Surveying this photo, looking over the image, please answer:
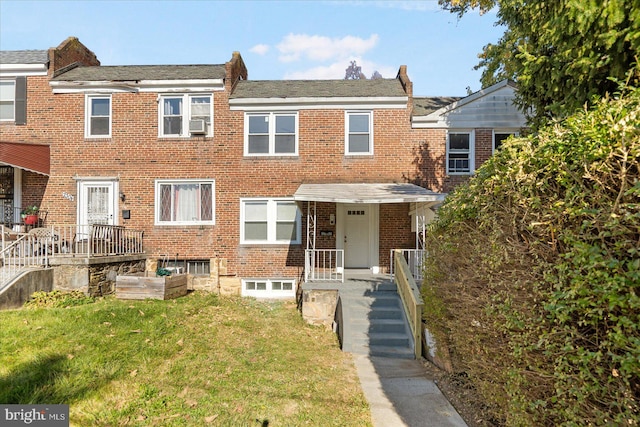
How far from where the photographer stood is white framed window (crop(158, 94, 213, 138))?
12.1m

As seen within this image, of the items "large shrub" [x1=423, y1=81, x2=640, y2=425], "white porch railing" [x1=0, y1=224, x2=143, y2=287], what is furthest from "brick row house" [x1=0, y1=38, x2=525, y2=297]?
"large shrub" [x1=423, y1=81, x2=640, y2=425]

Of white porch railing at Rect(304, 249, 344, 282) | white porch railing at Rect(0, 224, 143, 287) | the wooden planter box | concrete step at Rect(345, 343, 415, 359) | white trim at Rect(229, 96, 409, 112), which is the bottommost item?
concrete step at Rect(345, 343, 415, 359)

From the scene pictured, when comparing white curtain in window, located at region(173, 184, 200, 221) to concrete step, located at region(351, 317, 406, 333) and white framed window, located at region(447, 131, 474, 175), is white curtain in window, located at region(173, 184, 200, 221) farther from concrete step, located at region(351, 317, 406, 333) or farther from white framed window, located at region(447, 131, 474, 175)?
white framed window, located at region(447, 131, 474, 175)

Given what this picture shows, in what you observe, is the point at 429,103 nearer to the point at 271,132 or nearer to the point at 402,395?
the point at 271,132

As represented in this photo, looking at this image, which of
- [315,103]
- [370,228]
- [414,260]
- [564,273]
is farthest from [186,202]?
[564,273]

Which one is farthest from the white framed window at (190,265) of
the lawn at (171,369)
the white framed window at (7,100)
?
the white framed window at (7,100)

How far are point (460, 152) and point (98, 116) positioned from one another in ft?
41.6

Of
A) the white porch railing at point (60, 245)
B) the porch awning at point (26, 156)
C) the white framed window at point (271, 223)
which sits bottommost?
the white porch railing at point (60, 245)

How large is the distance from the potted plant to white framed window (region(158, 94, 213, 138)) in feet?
16.1

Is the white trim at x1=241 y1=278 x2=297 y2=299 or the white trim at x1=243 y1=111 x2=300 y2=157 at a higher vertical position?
the white trim at x1=243 y1=111 x2=300 y2=157

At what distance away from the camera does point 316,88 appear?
41.7 ft

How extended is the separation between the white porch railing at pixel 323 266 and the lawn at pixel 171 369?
188 centimetres

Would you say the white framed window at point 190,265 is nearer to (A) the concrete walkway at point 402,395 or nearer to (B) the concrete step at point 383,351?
(B) the concrete step at point 383,351

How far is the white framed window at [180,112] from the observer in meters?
12.1
